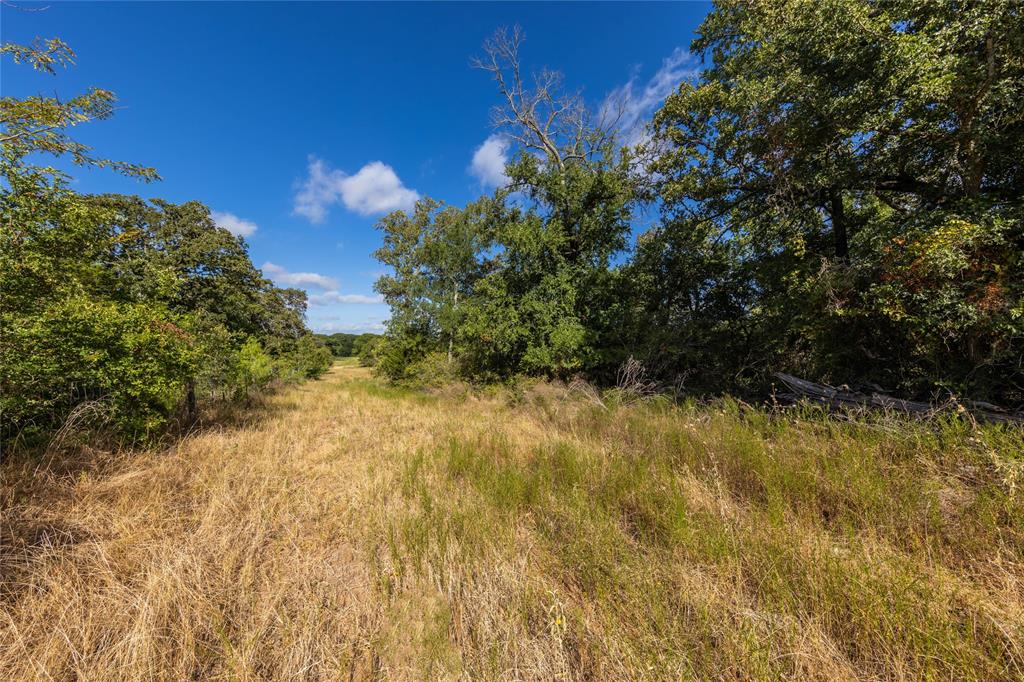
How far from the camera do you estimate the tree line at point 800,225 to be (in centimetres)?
446

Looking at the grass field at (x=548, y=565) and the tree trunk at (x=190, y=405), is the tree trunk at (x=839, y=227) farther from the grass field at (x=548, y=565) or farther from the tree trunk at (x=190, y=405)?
the tree trunk at (x=190, y=405)

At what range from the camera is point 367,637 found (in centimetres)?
192

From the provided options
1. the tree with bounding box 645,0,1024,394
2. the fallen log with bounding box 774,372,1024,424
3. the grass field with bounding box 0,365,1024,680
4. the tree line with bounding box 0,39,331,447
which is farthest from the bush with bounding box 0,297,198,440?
the tree with bounding box 645,0,1024,394

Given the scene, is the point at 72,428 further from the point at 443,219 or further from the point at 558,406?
the point at 443,219

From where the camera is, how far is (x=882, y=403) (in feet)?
14.0

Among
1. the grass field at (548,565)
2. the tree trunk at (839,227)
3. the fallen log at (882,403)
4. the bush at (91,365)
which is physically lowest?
the grass field at (548,565)

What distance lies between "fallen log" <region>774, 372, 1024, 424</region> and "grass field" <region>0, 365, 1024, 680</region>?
88cm

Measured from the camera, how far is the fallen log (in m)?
3.60

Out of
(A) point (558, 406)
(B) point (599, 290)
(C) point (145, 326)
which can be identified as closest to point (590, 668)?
(A) point (558, 406)

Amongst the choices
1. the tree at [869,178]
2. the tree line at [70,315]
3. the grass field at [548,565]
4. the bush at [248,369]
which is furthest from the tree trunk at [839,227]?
the bush at [248,369]

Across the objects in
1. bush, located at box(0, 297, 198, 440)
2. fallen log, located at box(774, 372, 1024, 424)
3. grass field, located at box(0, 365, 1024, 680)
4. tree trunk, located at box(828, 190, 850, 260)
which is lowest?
grass field, located at box(0, 365, 1024, 680)

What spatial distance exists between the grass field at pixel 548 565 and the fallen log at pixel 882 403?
0.88m

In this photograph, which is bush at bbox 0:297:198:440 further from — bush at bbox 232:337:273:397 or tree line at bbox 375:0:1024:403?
tree line at bbox 375:0:1024:403

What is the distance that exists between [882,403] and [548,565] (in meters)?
5.40
